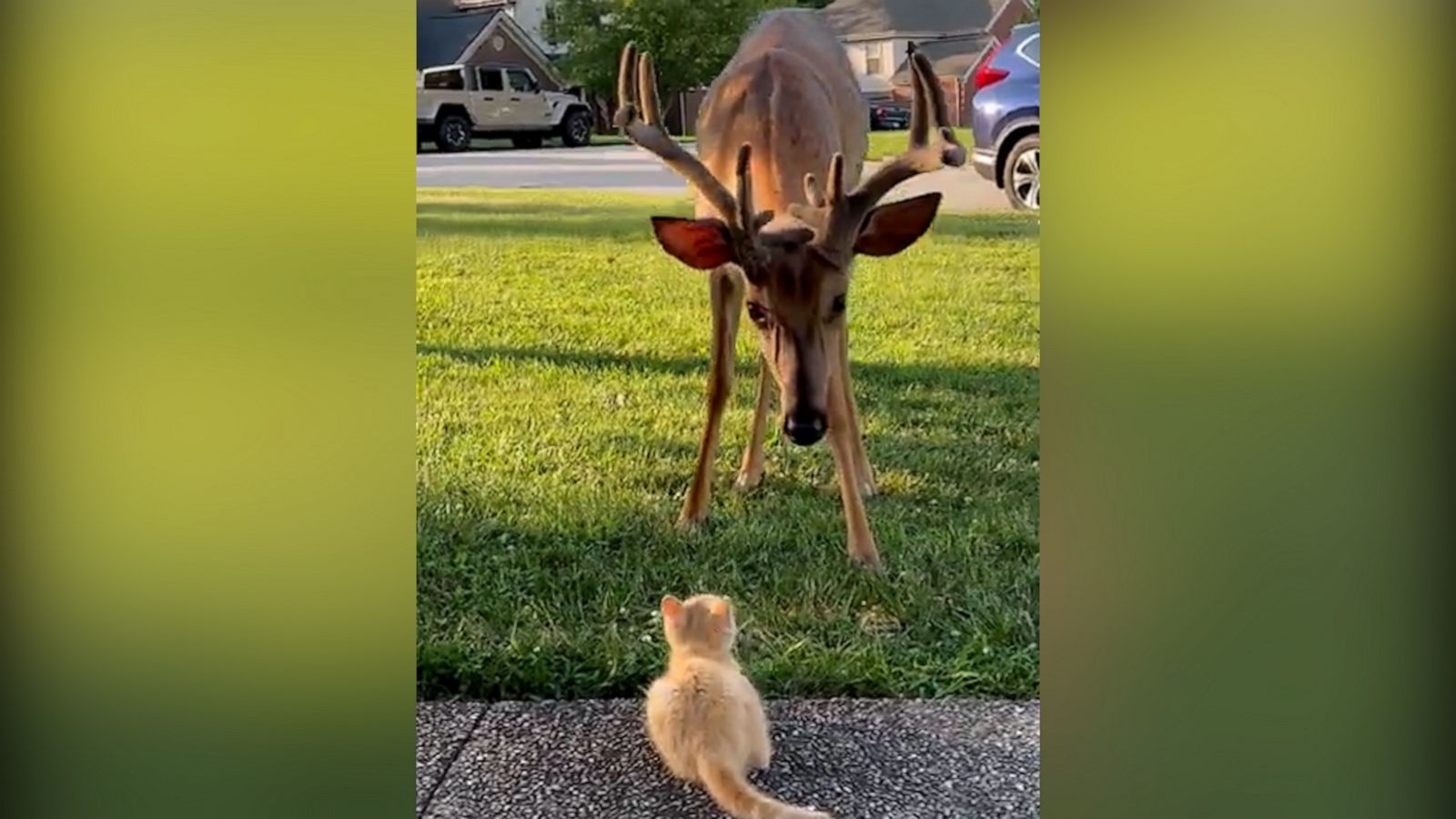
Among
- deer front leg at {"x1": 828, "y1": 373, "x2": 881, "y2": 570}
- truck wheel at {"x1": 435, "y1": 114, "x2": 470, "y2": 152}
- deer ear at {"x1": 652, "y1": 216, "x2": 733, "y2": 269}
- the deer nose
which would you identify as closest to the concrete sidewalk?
deer front leg at {"x1": 828, "y1": 373, "x2": 881, "y2": 570}

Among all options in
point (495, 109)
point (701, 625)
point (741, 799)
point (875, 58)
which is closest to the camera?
point (741, 799)

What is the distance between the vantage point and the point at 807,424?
3.71 m

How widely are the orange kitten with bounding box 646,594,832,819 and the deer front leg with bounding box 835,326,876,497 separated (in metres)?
0.41

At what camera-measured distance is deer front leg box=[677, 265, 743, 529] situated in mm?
3791

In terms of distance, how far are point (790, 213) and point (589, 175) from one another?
46 centimetres

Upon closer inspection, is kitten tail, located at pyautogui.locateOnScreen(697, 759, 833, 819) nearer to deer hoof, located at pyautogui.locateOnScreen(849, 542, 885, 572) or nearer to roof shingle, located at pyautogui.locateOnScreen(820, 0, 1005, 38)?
deer hoof, located at pyautogui.locateOnScreen(849, 542, 885, 572)

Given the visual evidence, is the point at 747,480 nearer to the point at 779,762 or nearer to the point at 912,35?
the point at 779,762

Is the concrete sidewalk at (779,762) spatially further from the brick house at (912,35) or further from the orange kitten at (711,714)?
the brick house at (912,35)

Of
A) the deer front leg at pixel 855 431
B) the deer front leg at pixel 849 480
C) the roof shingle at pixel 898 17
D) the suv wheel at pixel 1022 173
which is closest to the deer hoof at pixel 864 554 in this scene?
the deer front leg at pixel 849 480

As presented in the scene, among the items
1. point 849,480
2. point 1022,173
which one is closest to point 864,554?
point 849,480
